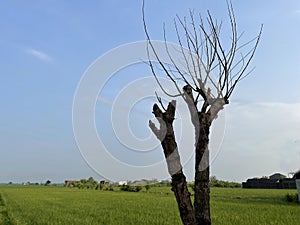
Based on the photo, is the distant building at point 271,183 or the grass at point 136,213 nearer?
the grass at point 136,213

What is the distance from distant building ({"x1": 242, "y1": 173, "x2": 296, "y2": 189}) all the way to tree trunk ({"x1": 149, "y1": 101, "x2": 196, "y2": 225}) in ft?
155

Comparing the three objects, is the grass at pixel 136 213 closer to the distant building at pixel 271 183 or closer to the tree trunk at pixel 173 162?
the tree trunk at pixel 173 162

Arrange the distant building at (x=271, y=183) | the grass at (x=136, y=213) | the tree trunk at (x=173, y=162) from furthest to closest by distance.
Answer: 1. the distant building at (x=271, y=183)
2. the grass at (x=136, y=213)
3. the tree trunk at (x=173, y=162)

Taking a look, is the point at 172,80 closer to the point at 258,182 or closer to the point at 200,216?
the point at 200,216

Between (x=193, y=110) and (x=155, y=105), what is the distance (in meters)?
0.49

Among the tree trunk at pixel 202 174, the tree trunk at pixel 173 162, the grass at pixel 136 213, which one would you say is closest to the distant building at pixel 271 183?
the grass at pixel 136 213

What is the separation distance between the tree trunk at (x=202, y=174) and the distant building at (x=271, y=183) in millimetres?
Answer: 47078

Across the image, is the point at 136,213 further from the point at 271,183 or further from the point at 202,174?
the point at 271,183

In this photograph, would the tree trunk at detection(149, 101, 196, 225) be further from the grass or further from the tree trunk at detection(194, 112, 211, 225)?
the grass

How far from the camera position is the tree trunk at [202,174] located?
4.15m

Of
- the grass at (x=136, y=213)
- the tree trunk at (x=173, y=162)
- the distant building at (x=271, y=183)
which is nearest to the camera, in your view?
the tree trunk at (x=173, y=162)

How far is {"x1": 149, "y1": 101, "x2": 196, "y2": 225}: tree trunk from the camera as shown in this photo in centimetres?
412

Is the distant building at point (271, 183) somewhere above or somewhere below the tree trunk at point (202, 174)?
above

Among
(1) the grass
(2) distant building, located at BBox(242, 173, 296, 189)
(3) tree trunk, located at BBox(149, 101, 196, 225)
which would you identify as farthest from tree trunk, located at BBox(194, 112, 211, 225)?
(2) distant building, located at BBox(242, 173, 296, 189)
